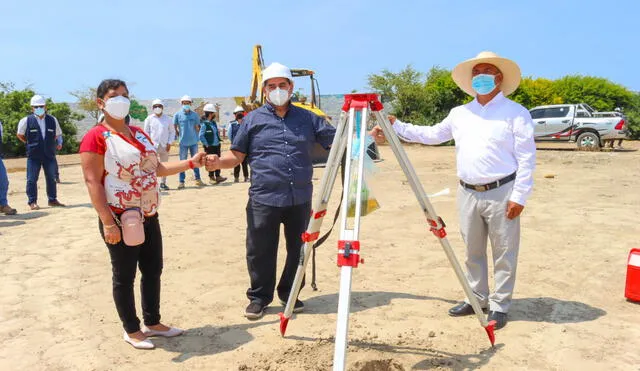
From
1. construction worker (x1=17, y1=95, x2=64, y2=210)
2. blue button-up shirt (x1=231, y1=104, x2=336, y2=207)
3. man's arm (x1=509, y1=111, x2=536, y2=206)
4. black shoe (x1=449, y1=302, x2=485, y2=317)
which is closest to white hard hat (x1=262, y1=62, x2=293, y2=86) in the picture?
blue button-up shirt (x1=231, y1=104, x2=336, y2=207)

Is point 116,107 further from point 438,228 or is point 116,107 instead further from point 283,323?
point 438,228

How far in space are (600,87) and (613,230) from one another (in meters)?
22.6

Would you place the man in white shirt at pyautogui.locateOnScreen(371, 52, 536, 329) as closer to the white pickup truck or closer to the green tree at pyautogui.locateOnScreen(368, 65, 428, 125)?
the white pickup truck

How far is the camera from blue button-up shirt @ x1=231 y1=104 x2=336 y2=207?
429 cm

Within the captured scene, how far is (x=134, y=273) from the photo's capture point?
3826 mm

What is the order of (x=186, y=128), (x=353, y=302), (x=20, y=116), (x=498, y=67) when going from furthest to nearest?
(x=20, y=116) < (x=186, y=128) < (x=353, y=302) < (x=498, y=67)

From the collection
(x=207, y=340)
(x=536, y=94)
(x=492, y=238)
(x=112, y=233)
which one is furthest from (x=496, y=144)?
(x=536, y=94)

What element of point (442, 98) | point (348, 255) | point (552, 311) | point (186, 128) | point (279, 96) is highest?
point (442, 98)

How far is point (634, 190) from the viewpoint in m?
10.2

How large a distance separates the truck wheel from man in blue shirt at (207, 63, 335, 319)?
1708 cm

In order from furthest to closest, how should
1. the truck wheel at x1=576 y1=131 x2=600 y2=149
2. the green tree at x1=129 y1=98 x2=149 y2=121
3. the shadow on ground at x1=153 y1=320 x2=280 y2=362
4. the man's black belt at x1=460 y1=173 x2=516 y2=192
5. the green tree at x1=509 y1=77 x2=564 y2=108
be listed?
1. the green tree at x1=129 y1=98 x2=149 y2=121
2. the green tree at x1=509 y1=77 x2=564 y2=108
3. the truck wheel at x1=576 y1=131 x2=600 y2=149
4. the man's black belt at x1=460 y1=173 x2=516 y2=192
5. the shadow on ground at x1=153 y1=320 x2=280 y2=362

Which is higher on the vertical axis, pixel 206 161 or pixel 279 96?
pixel 279 96

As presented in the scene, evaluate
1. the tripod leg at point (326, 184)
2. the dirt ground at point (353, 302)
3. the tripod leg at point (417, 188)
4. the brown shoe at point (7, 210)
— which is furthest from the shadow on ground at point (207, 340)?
the brown shoe at point (7, 210)

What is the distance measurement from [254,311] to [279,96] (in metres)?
1.78
